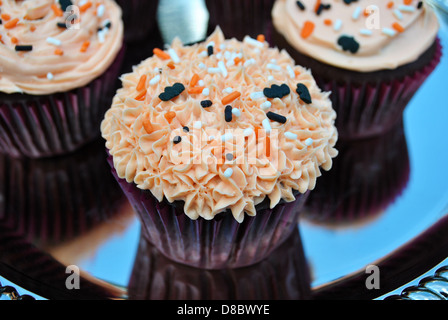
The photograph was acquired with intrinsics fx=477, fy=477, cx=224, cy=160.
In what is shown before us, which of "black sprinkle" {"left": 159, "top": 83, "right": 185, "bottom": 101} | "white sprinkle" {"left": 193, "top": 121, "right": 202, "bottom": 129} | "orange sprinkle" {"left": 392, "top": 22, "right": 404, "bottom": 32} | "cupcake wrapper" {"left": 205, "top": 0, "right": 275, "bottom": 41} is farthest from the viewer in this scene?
"cupcake wrapper" {"left": 205, "top": 0, "right": 275, "bottom": 41}

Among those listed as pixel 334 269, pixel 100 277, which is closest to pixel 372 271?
pixel 334 269

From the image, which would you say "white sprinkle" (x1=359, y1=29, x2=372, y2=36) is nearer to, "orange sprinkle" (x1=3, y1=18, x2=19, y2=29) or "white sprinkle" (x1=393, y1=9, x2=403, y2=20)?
"white sprinkle" (x1=393, y1=9, x2=403, y2=20)

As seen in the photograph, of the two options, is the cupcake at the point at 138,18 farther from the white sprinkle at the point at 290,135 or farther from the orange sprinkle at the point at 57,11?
the white sprinkle at the point at 290,135

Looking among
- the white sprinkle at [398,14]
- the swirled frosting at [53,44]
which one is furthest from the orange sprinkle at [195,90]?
the white sprinkle at [398,14]

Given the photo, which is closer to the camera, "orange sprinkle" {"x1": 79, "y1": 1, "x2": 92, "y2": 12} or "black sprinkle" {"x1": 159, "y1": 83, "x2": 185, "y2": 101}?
"black sprinkle" {"x1": 159, "y1": 83, "x2": 185, "y2": 101}

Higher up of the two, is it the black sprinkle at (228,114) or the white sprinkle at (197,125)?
the black sprinkle at (228,114)

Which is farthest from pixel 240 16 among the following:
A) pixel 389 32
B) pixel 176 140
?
pixel 176 140

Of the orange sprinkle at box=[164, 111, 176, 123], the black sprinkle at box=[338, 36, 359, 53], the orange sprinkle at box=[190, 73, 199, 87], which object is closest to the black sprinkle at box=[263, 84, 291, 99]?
the orange sprinkle at box=[190, 73, 199, 87]
